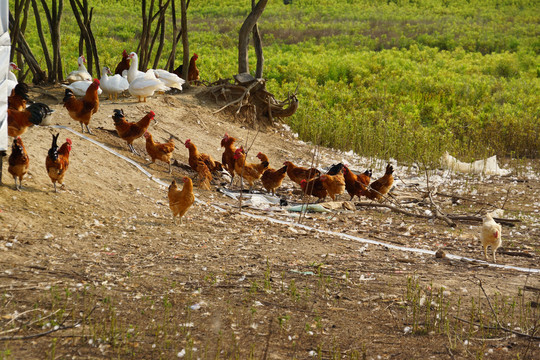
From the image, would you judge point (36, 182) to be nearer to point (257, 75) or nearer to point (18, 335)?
point (18, 335)

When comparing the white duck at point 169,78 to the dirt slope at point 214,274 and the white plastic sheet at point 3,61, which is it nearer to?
the dirt slope at point 214,274

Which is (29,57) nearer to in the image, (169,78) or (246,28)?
(169,78)

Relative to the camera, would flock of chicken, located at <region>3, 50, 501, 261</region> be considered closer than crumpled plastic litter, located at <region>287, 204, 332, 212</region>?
Yes

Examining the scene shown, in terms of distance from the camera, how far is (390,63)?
22.3 metres

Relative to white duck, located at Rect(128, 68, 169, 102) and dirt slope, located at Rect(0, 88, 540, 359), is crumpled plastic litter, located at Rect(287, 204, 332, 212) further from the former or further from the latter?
white duck, located at Rect(128, 68, 169, 102)

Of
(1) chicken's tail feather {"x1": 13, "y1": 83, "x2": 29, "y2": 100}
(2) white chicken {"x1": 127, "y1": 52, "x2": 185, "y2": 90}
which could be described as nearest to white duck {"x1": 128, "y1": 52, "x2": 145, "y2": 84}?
(2) white chicken {"x1": 127, "y1": 52, "x2": 185, "y2": 90}

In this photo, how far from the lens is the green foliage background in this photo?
13195mm

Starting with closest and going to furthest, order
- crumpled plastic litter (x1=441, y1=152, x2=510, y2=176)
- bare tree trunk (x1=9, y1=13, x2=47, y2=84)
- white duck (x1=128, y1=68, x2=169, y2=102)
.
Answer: white duck (x1=128, y1=68, x2=169, y2=102) < bare tree trunk (x1=9, y1=13, x2=47, y2=84) < crumpled plastic litter (x1=441, y1=152, x2=510, y2=176)

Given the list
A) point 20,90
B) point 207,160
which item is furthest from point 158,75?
point 20,90

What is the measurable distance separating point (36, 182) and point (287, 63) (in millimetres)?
16671

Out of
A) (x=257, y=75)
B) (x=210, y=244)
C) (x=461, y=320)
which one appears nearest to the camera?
(x=461, y=320)

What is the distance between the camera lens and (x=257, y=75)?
12.7 meters

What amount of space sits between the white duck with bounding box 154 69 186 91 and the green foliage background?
2.93 m

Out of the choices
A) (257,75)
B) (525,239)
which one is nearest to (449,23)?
(257,75)
